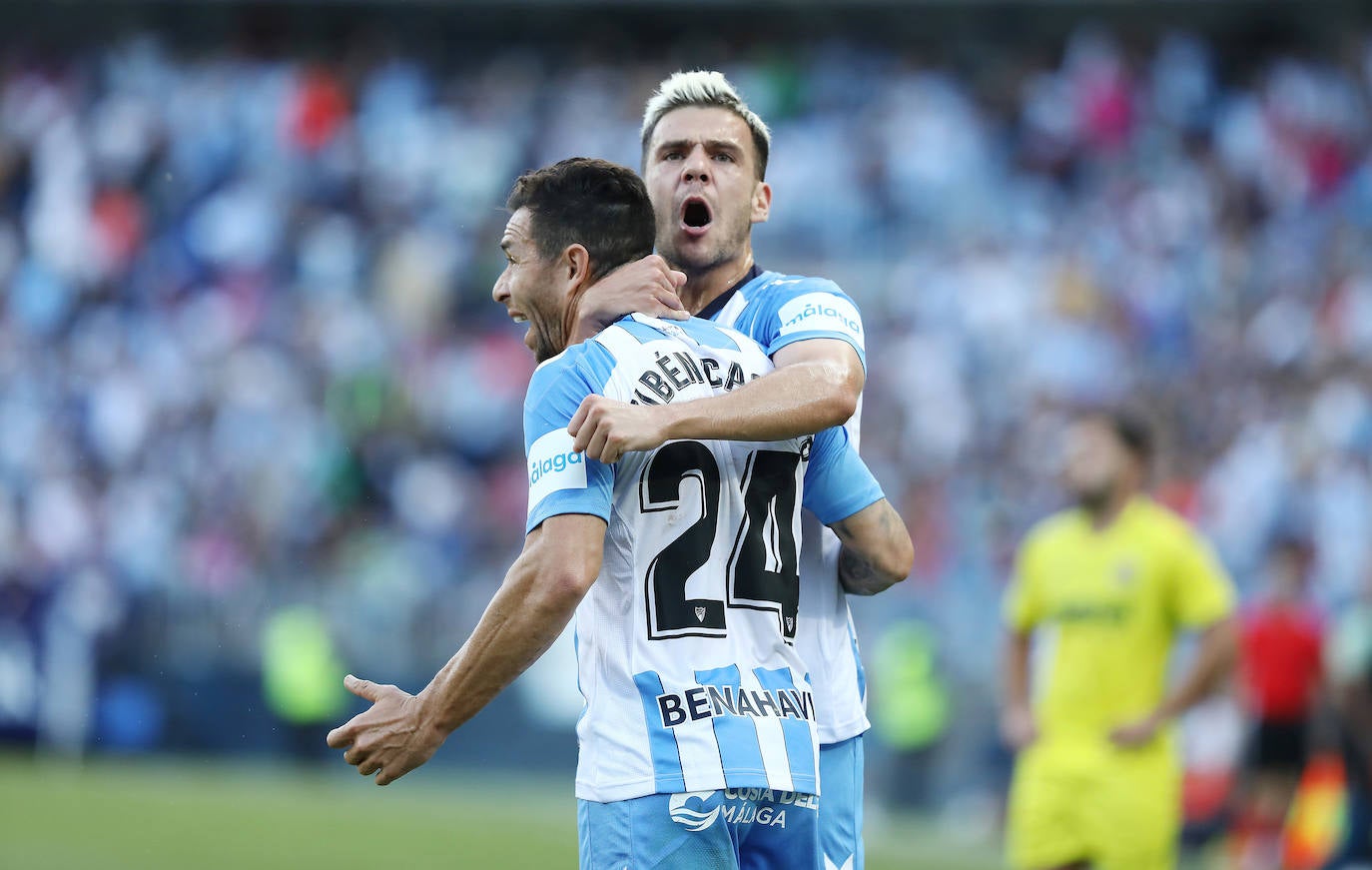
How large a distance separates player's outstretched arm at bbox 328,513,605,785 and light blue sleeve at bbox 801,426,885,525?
2.54 feet

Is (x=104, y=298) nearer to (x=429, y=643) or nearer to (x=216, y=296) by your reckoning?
(x=216, y=296)

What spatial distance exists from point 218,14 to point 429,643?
11.6 meters

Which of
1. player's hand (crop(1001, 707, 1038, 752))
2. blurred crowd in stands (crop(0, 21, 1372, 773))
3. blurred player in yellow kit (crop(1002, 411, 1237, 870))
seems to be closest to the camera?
blurred player in yellow kit (crop(1002, 411, 1237, 870))

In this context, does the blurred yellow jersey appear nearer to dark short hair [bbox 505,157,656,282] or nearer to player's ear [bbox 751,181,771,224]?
player's ear [bbox 751,181,771,224]

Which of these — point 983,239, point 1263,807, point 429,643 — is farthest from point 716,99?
point 983,239

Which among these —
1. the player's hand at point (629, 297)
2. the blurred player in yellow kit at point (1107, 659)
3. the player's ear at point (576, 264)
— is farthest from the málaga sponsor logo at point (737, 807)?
the blurred player in yellow kit at point (1107, 659)

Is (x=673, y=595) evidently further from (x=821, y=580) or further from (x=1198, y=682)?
(x=1198, y=682)

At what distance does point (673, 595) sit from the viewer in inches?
138

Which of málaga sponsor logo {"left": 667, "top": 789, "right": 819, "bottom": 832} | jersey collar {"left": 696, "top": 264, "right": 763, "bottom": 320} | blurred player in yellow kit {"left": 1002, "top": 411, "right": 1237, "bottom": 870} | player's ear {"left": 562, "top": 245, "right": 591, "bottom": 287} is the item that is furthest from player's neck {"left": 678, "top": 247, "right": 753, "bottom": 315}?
blurred player in yellow kit {"left": 1002, "top": 411, "right": 1237, "bottom": 870}

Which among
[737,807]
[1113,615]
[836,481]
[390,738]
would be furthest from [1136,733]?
[390,738]

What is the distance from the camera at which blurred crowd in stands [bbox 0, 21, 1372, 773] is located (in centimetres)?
1459

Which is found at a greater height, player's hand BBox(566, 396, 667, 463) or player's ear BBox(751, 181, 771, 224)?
player's ear BBox(751, 181, 771, 224)

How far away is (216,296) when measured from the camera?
1869 cm

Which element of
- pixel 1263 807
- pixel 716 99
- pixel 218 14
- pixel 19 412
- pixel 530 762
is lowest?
pixel 1263 807
